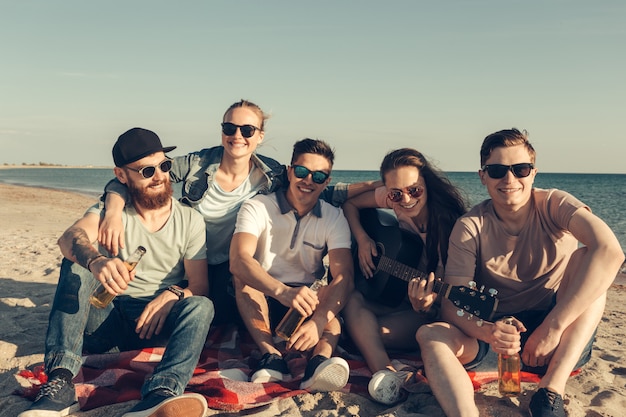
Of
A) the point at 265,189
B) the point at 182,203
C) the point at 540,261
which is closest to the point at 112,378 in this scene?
the point at 182,203

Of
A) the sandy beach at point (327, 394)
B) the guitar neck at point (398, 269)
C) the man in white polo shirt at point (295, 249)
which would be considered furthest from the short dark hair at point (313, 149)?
the sandy beach at point (327, 394)

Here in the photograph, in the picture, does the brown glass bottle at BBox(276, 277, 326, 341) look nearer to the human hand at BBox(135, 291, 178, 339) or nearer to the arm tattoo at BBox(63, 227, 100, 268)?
the human hand at BBox(135, 291, 178, 339)

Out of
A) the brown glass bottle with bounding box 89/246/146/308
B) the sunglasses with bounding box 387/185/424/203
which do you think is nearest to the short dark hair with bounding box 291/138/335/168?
the sunglasses with bounding box 387/185/424/203

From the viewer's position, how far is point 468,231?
4.03 metres

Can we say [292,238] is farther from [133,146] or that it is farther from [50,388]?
[50,388]

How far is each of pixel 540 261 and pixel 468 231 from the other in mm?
594

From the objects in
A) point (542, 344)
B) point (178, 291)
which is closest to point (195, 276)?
point (178, 291)

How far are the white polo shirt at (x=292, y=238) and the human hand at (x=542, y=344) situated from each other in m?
1.66

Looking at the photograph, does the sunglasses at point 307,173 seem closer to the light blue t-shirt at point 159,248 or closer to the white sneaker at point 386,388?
the light blue t-shirt at point 159,248

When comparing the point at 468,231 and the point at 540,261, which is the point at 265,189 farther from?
the point at 540,261

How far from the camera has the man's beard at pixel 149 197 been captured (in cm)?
441

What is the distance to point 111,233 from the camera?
4145mm

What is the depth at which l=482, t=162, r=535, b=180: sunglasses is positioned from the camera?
3961mm

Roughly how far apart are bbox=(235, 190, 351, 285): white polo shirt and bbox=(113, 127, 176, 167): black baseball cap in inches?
36.2
